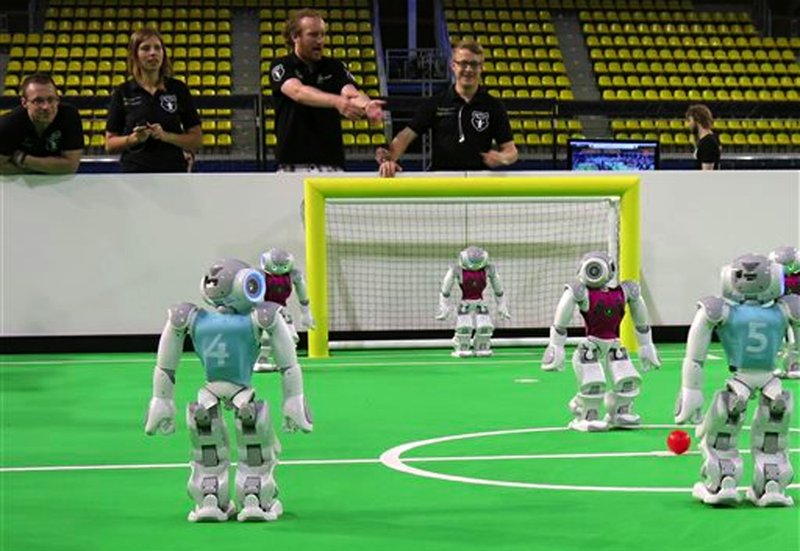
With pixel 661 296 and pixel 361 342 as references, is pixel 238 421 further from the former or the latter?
pixel 661 296

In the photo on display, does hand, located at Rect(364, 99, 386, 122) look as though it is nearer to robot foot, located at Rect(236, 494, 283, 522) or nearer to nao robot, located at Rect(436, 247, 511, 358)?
nao robot, located at Rect(436, 247, 511, 358)

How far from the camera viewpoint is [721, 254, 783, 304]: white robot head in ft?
15.4

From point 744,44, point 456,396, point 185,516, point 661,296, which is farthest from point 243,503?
point 744,44

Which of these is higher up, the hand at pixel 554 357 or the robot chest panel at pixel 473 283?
the robot chest panel at pixel 473 283

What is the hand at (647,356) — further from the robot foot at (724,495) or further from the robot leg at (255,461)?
the robot leg at (255,461)

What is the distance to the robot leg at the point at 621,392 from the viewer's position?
654 centimetres

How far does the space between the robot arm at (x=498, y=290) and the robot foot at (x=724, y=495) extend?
17.9 ft

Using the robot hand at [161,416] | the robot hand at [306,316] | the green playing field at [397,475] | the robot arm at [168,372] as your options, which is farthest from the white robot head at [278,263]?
the robot hand at [161,416]

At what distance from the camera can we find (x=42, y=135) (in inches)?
404

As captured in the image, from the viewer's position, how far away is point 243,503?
454 cm

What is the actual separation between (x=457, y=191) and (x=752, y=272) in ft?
18.7

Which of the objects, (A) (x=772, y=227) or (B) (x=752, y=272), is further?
(A) (x=772, y=227)

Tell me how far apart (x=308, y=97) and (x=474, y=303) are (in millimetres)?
1991

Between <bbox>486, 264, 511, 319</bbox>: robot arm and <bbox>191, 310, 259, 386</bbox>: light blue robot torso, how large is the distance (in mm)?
5556
